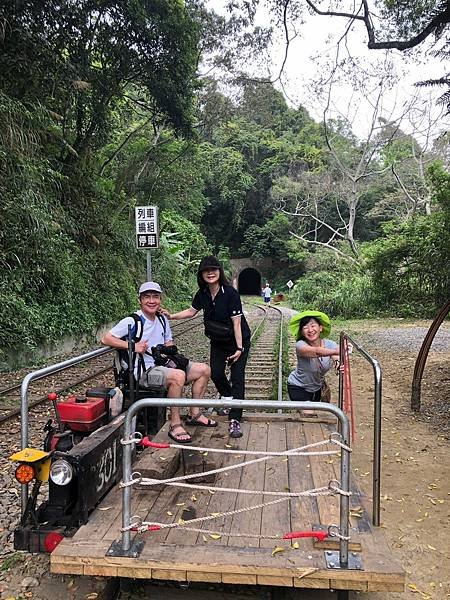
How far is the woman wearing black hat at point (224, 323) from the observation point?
15.6 ft

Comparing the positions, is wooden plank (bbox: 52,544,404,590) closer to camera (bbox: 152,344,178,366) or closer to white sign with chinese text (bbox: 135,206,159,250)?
camera (bbox: 152,344,178,366)

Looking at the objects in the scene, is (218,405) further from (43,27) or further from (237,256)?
(237,256)

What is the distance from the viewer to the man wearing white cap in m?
4.26

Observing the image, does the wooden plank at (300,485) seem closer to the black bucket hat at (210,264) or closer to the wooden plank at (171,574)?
the wooden plank at (171,574)

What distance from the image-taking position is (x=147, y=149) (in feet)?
80.8

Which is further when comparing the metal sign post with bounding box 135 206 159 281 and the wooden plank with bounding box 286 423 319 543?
the metal sign post with bounding box 135 206 159 281

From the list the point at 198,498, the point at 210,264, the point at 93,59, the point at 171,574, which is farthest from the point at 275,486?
the point at 93,59

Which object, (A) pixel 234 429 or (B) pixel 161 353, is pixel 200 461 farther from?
(B) pixel 161 353

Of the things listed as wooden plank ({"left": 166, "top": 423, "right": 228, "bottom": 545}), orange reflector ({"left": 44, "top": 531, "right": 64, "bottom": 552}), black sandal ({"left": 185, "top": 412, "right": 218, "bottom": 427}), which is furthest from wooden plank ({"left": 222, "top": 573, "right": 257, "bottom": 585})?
black sandal ({"left": 185, "top": 412, "right": 218, "bottom": 427})

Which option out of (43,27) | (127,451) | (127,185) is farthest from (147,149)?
(127,451)

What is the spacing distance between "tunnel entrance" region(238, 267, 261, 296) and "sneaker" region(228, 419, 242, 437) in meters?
47.0

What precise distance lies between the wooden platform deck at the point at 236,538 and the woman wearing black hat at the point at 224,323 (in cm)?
72

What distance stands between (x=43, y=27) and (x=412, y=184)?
94.5 ft

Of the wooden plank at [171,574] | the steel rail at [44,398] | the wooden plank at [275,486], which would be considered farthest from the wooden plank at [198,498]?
the steel rail at [44,398]
